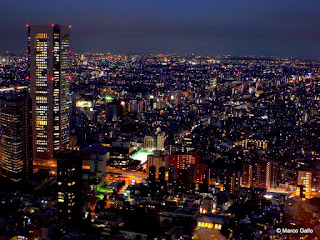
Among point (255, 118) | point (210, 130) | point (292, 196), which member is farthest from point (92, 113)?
point (292, 196)

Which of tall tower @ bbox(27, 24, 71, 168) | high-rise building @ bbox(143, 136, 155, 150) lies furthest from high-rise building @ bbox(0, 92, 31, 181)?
high-rise building @ bbox(143, 136, 155, 150)

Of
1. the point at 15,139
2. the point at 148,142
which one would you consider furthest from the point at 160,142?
the point at 15,139

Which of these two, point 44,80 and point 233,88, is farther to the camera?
point 233,88

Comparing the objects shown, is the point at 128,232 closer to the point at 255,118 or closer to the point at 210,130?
the point at 210,130

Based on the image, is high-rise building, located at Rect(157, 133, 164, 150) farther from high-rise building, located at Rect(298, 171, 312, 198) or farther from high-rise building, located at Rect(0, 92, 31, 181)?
high-rise building, located at Rect(298, 171, 312, 198)

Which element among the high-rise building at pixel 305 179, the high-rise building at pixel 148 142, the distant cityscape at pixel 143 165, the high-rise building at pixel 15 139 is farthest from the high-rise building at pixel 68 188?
the high-rise building at pixel 148 142

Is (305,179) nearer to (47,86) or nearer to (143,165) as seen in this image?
(143,165)
